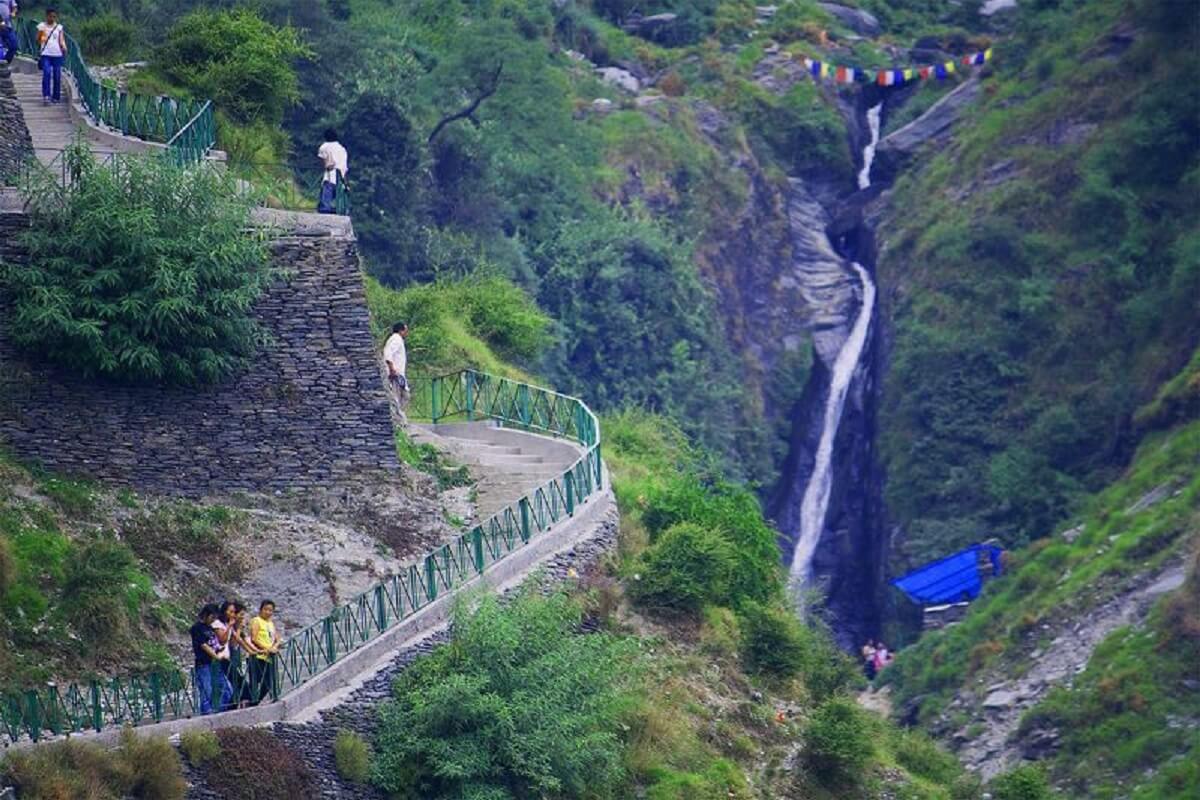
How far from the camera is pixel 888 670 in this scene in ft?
213

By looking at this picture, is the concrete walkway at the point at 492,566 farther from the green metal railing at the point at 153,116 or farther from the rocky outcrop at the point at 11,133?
the rocky outcrop at the point at 11,133

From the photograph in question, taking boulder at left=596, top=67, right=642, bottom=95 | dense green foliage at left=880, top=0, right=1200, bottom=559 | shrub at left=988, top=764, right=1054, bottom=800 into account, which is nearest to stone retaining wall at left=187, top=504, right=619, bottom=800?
shrub at left=988, top=764, right=1054, bottom=800

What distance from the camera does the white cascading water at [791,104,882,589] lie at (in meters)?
73.4

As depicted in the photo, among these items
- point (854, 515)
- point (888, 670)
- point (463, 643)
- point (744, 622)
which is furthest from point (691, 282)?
point (463, 643)

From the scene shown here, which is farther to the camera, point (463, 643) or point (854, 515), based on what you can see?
point (854, 515)

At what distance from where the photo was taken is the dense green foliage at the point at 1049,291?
70000 millimetres

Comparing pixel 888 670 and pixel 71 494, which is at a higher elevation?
pixel 71 494

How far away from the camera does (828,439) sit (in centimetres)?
7600

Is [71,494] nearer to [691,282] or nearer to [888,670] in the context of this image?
[888,670]

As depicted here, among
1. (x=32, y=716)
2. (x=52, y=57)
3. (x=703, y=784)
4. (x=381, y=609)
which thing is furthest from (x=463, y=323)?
(x=32, y=716)

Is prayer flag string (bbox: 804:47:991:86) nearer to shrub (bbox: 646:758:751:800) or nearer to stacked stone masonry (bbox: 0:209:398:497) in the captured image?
stacked stone masonry (bbox: 0:209:398:497)

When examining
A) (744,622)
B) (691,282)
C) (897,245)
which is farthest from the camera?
(897,245)

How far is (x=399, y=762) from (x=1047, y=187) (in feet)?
138

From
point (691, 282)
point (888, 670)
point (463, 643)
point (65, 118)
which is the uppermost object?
point (65, 118)
